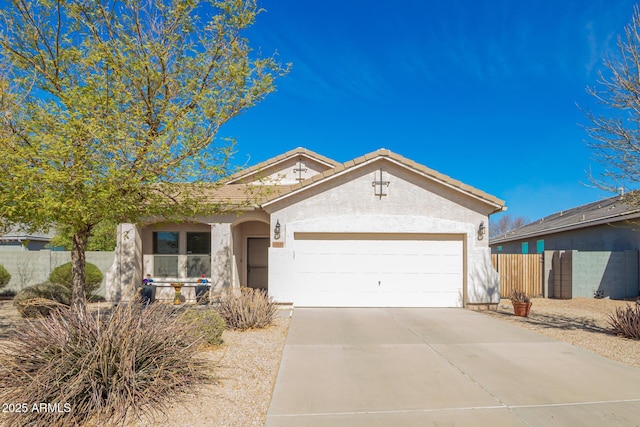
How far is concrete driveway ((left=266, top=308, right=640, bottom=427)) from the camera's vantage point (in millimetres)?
4379

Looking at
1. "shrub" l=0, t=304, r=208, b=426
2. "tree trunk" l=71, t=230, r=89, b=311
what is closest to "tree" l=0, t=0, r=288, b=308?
"tree trunk" l=71, t=230, r=89, b=311

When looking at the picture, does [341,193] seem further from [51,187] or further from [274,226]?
[51,187]

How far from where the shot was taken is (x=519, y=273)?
15789mm

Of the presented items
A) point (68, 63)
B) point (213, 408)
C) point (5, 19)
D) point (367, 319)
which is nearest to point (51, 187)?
point (68, 63)

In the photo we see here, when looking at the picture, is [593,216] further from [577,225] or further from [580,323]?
[580,323]

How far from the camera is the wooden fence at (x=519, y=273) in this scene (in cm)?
1561

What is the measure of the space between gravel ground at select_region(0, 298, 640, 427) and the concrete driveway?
279mm

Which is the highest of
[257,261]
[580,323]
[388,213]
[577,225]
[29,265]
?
[388,213]

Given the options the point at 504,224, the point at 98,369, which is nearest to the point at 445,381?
the point at 98,369

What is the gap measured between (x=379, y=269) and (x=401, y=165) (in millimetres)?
3363

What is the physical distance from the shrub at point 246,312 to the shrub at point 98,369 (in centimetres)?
340

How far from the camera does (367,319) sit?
10156mm

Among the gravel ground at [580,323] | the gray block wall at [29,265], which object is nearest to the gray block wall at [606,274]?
the gravel ground at [580,323]

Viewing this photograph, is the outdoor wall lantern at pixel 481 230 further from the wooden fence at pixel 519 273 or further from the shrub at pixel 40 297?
the shrub at pixel 40 297
